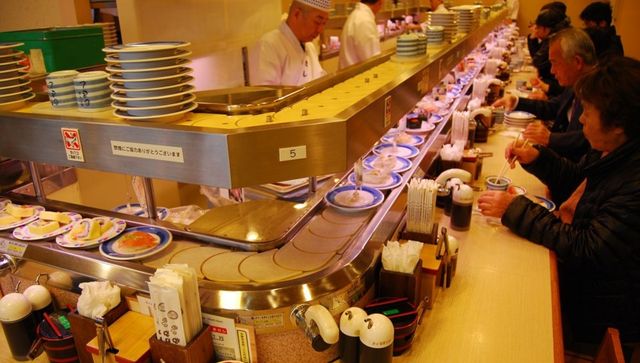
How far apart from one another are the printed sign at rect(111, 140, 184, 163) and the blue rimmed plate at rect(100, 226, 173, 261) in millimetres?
406

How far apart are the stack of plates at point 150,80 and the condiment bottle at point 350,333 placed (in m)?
0.81

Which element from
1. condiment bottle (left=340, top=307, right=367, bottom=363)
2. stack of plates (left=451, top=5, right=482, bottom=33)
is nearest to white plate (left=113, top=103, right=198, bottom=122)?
condiment bottle (left=340, top=307, right=367, bottom=363)

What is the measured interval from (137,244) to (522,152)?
7.36 ft

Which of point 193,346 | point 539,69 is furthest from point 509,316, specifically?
point 539,69

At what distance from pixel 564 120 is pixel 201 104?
12.6 ft

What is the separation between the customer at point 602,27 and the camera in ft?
19.1

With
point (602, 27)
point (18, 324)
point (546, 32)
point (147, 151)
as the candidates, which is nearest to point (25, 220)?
point (18, 324)

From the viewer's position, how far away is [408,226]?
6.64 ft

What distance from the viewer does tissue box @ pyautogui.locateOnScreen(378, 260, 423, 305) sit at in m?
1.62

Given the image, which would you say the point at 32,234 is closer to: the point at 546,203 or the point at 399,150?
the point at 399,150

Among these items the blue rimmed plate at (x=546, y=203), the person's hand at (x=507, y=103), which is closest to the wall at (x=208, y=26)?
the person's hand at (x=507, y=103)

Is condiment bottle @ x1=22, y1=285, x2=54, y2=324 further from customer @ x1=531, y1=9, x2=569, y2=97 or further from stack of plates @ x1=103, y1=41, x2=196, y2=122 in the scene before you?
customer @ x1=531, y1=9, x2=569, y2=97

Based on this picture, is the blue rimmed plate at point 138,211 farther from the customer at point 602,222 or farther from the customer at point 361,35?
the customer at point 361,35

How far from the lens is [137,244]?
1.70m
